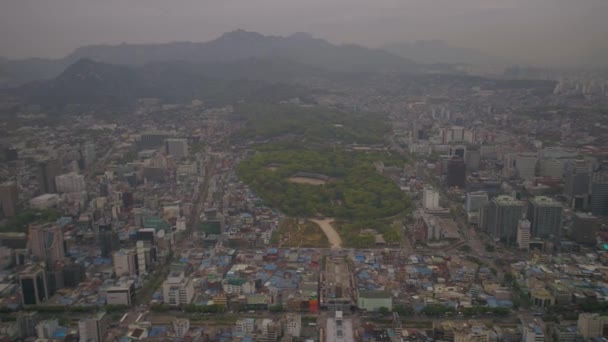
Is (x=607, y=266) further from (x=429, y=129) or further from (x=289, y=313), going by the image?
(x=429, y=129)

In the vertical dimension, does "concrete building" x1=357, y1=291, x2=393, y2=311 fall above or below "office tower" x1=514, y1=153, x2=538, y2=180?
below

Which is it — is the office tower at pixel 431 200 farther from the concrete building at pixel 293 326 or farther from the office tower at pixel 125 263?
the office tower at pixel 125 263

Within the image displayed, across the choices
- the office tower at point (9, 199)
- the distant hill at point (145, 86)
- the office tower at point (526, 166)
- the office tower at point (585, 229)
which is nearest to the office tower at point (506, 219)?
the office tower at point (585, 229)

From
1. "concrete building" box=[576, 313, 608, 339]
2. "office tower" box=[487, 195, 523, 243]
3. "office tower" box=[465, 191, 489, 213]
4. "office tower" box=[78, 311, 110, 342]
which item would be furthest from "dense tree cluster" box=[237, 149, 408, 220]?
"office tower" box=[78, 311, 110, 342]

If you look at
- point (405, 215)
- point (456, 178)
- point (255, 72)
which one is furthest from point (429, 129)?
point (255, 72)

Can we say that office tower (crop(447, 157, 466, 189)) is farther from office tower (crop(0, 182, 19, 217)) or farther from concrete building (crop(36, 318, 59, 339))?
office tower (crop(0, 182, 19, 217))

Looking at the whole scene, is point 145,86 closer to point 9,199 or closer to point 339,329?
point 9,199
